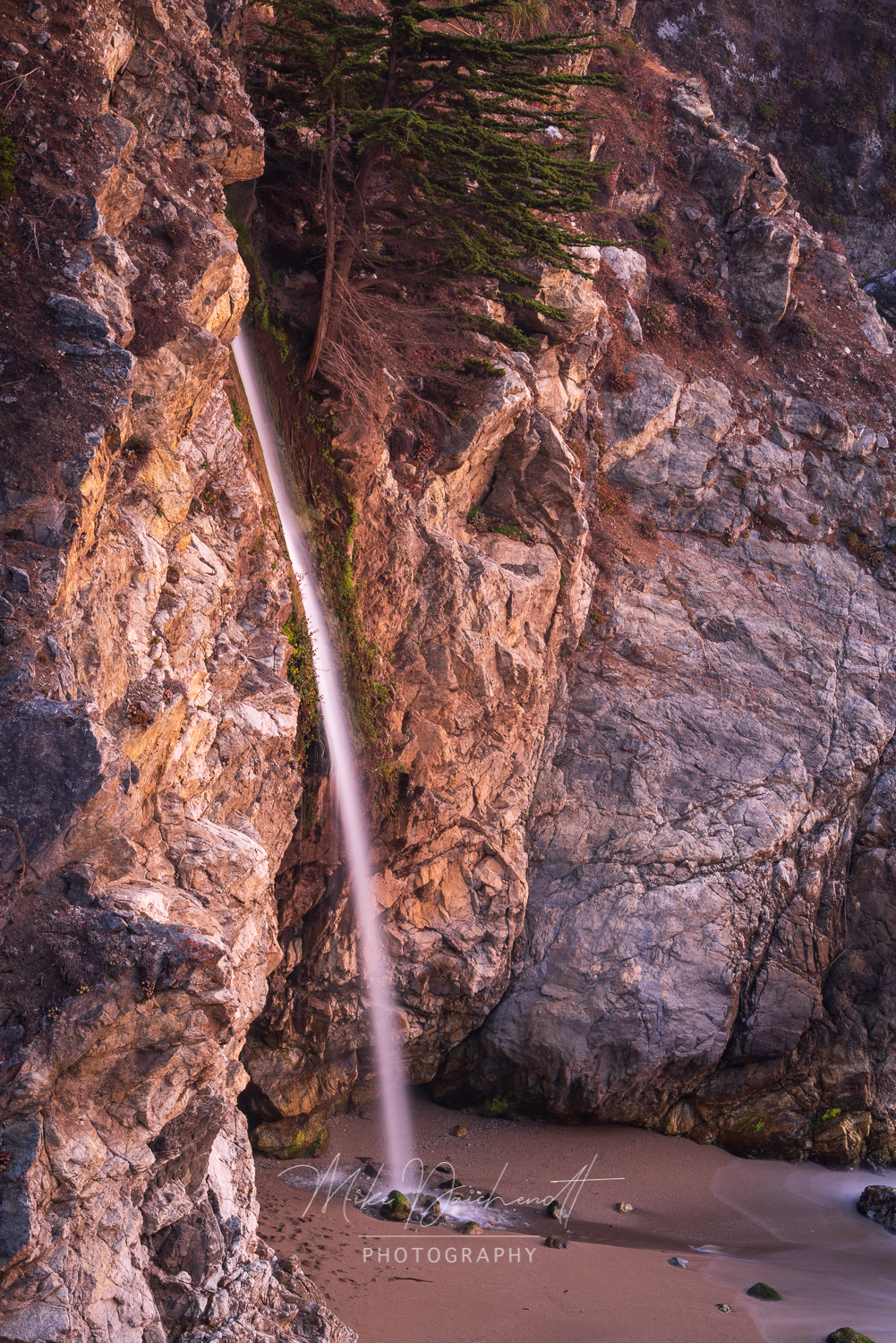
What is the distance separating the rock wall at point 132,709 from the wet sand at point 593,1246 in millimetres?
1691

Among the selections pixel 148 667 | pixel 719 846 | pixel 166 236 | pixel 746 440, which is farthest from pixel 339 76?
pixel 719 846

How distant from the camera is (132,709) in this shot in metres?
7.95

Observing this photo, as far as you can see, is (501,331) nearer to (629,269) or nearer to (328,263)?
(328,263)

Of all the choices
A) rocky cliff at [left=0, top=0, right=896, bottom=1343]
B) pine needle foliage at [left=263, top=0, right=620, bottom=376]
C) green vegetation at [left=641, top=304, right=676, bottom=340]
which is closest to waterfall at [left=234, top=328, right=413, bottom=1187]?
rocky cliff at [left=0, top=0, right=896, bottom=1343]

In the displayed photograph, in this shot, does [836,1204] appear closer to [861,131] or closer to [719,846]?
[719,846]

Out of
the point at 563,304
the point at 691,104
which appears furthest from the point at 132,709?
the point at 691,104

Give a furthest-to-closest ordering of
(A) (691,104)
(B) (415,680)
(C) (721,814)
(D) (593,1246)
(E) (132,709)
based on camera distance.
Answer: (A) (691,104) → (C) (721,814) → (B) (415,680) → (D) (593,1246) → (E) (132,709)

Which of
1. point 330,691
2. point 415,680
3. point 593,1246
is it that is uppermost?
point 415,680

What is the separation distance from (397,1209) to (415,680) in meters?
7.47

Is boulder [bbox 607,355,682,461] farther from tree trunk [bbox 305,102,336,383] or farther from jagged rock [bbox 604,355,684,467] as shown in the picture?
tree trunk [bbox 305,102,336,383]

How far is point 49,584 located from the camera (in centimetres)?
686

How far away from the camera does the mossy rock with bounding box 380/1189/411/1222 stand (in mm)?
11742

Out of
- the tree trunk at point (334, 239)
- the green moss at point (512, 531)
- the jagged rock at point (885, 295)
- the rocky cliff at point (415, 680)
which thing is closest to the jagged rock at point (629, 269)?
the rocky cliff at point (415, 680)

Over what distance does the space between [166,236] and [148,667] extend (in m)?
4.72
